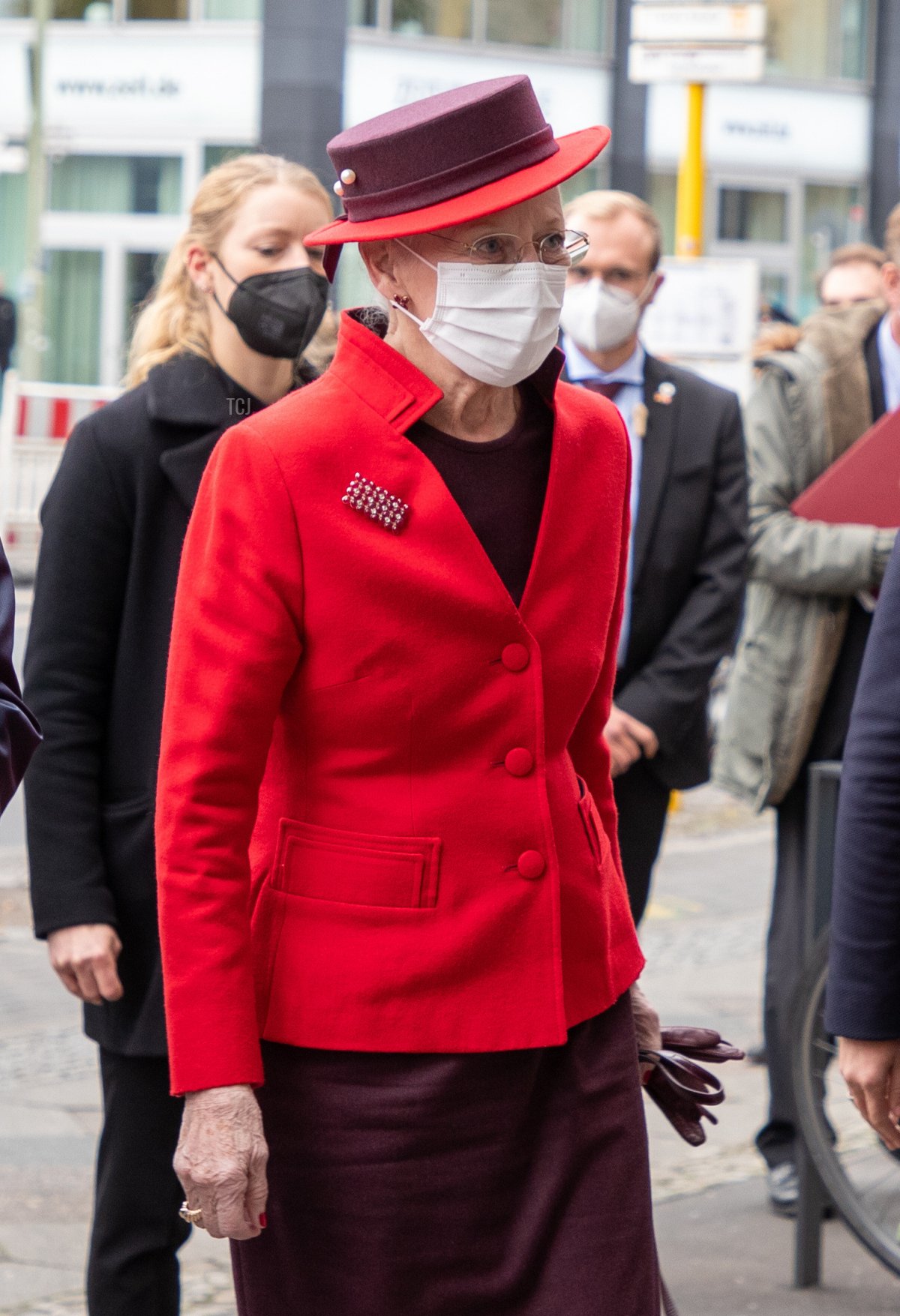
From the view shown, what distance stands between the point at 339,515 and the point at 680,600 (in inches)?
83.3

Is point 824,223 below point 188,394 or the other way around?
the other way around

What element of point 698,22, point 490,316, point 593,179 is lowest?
point 490,316

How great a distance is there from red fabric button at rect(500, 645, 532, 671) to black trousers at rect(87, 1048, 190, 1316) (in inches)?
43.4

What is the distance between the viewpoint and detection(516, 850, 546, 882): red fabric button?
2484 millimetres

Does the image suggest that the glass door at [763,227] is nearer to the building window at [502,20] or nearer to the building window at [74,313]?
the building window at [502,20]

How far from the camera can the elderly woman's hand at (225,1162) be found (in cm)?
235

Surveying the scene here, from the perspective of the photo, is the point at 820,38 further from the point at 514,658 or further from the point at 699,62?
the point at 514,658

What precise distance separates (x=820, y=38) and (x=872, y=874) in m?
29.7

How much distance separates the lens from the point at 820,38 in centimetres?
3019

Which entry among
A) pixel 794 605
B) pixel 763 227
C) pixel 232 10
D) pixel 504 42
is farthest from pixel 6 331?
pixel 794 605

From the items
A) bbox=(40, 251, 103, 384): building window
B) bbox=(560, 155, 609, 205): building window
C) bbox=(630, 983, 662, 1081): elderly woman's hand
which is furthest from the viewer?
bbox=(560, 155, 609, 205): building window

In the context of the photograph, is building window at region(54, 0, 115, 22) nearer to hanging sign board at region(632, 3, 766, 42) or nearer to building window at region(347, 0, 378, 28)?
building window at region(347, 0, 378, 28)

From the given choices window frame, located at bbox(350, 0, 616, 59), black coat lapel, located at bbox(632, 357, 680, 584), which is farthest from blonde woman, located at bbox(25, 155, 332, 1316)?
window frame, located at bbox(350, 0, 616, 59)

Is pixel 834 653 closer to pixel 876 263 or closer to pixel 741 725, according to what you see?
pixel 741 725
